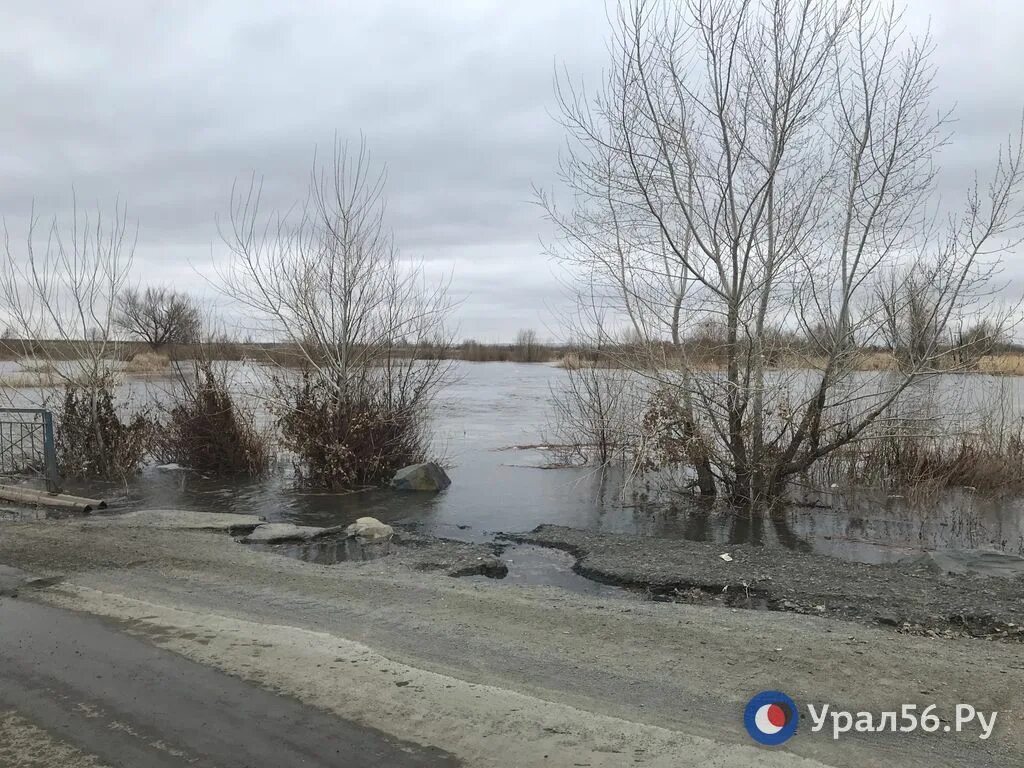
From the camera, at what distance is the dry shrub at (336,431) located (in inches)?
496

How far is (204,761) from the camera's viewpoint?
11.3ft

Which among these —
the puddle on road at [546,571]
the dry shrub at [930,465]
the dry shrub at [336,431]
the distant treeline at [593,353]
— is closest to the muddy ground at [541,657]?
the puddle on road at [546,571]

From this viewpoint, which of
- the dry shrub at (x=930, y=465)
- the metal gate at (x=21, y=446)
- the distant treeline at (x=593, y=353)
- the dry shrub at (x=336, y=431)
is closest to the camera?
the distant treeline at (x=593, y=353)

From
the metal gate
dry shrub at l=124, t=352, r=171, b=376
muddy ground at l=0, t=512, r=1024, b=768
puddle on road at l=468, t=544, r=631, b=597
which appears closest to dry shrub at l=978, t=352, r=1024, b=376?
muddy ground at l=0, t=512, r=1024, b=768

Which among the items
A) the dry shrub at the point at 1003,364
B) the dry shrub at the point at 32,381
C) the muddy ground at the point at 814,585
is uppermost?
the dry shrub at the point at 1003,364

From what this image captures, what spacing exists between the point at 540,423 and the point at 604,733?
1956cm

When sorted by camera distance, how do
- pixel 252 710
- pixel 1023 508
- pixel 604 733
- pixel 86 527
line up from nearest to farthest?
pixel 604 733, pixel 252 710, pixel 86 527, pixel 1023 508

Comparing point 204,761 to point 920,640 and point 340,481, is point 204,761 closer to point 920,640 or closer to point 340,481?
point 920,640

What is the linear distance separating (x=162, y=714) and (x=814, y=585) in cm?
538

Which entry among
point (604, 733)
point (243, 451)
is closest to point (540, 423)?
point (243, 451)

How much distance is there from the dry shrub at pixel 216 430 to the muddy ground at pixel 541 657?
6643 mm

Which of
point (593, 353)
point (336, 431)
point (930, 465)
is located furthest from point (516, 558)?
point (930, 465)

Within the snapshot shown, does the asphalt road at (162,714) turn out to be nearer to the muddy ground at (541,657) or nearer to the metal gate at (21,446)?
the muddy ground at (541,657)

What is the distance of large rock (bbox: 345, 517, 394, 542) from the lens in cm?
898
